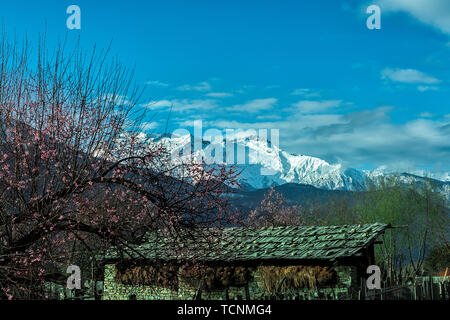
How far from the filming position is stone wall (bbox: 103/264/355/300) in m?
18.1

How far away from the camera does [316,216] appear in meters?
56.0

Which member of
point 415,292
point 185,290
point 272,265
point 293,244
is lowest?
point 185,290

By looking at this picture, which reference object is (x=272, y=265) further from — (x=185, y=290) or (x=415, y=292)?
(x=415, y=292)

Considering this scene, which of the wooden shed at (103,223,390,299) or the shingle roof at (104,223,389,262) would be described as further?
the shingle roof at (104,223,389,262)

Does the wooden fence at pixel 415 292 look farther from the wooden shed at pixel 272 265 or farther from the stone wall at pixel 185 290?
the wooden shed at pixel 272 265

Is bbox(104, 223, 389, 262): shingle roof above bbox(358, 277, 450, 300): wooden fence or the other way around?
A: above

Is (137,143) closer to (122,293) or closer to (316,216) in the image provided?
(122,293)

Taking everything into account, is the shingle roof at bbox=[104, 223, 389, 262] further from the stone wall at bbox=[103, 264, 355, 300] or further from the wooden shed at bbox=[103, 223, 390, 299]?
the stone wall at bbox=[103, 264, 355, 300]

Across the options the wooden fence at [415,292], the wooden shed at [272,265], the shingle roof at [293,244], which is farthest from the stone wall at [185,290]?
the wooden fence at [415,292]

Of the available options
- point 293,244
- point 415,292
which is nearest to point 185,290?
point 293,244

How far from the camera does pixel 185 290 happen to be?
70.5ft

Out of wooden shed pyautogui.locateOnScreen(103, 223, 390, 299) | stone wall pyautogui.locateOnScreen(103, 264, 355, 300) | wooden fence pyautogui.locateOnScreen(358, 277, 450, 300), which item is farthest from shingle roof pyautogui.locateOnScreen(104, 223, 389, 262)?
wooden fence pyautogui.locateOnScreen(358, 277, 450, 300)
